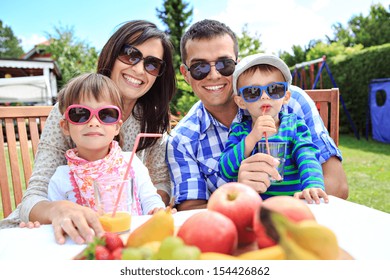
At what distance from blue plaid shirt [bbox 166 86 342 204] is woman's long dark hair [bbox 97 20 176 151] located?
0.32ft

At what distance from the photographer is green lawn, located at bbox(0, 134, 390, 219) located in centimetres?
366

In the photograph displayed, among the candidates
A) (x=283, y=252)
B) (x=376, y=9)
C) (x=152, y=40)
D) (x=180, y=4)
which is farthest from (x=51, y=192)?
(x=376, y=9)

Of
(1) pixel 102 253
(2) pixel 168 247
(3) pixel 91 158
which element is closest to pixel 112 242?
(1) pixel 102 253

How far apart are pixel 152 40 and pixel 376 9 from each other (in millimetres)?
23871

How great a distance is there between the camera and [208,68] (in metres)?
1.40

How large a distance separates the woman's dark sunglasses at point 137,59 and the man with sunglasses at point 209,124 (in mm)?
143

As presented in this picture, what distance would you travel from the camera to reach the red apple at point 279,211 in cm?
52

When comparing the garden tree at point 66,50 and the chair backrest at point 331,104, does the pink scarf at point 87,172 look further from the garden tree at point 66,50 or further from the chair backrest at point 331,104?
the garden tree at point 66,50

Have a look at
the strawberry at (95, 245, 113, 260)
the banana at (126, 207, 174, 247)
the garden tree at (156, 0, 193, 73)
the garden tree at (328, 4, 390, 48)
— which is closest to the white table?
the banana at (126, 207, 174, 247)

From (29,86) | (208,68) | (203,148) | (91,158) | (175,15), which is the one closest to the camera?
(91,158)

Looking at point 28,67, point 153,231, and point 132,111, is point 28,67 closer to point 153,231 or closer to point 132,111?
point 132,111

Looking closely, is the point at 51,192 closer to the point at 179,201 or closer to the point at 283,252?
the point at 179,201

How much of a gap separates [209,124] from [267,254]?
1.14 metres

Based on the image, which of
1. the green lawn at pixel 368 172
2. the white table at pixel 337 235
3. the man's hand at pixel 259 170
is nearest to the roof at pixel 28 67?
the green lawn at pixel 368 172
